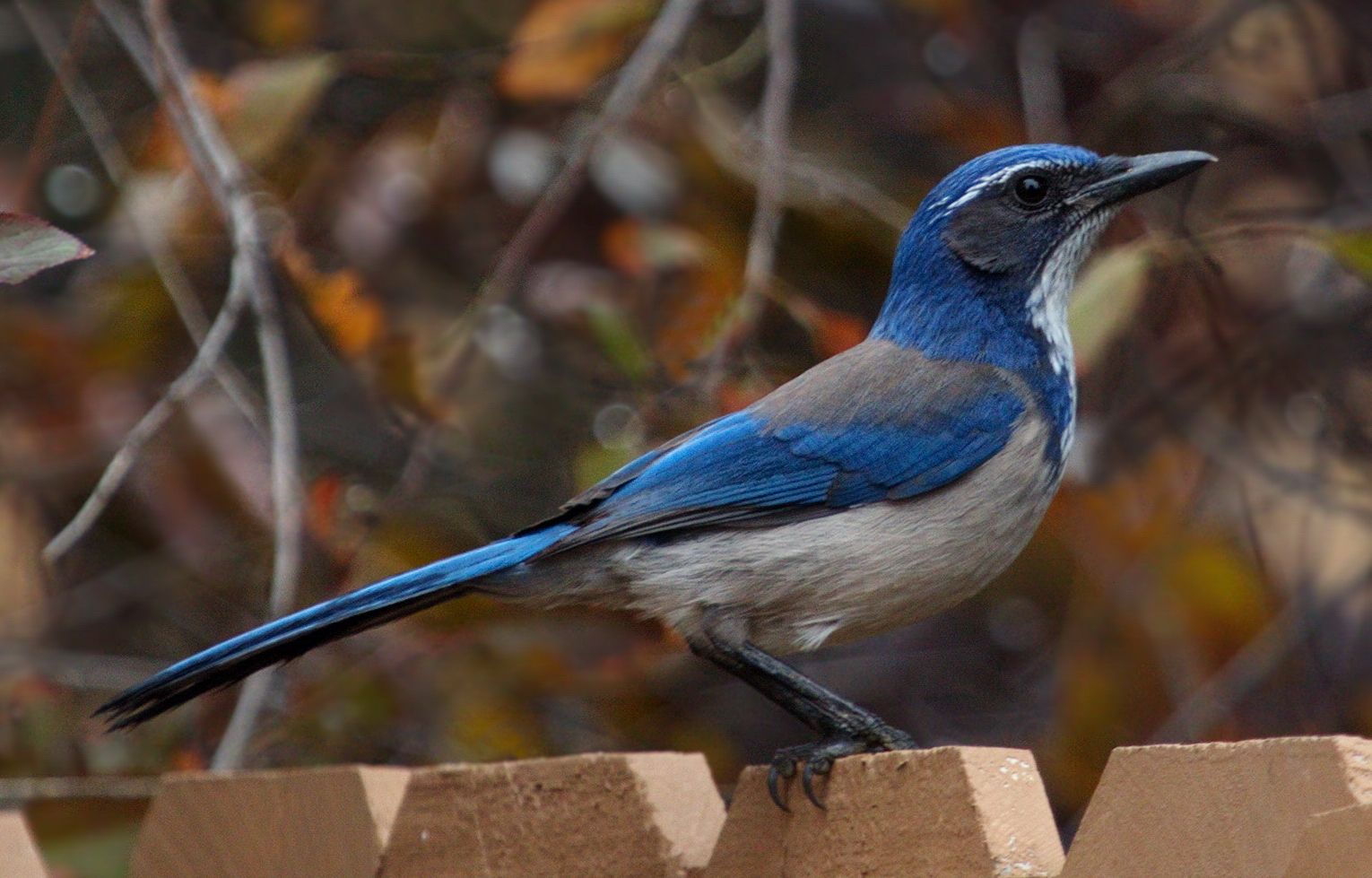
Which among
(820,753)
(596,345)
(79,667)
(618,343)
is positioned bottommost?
(79,667)

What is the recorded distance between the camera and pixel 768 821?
2158 millimetres

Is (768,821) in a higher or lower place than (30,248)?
lower

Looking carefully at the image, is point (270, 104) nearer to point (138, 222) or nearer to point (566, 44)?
point (138, 222)

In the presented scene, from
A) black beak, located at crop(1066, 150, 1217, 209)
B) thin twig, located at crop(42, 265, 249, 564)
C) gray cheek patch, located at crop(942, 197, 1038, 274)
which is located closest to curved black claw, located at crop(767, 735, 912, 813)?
gray cheek patch, located at crop(942, 197, 1038, 274)

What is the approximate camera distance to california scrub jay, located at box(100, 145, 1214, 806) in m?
3.17

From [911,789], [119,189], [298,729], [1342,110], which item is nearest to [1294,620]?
[1342,110]

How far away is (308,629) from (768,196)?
1977 mm

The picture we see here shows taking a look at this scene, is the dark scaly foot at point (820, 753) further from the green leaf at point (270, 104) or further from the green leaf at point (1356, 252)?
the green leaf at point (270, 104)

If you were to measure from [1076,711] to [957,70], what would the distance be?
2.49 meters

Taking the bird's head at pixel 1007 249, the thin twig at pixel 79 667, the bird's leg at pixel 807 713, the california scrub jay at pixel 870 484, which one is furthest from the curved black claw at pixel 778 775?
the thin twig at pixel 79 667

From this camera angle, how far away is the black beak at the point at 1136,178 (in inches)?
139

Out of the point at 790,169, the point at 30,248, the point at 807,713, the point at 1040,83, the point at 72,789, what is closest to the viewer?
the point at 30,248

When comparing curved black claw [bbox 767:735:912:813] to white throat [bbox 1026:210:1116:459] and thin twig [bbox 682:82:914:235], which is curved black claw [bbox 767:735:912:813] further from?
thin twig [bbox 682:82:914:235]

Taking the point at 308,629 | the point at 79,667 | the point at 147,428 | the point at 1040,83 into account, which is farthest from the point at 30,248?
the point at 1040,83
